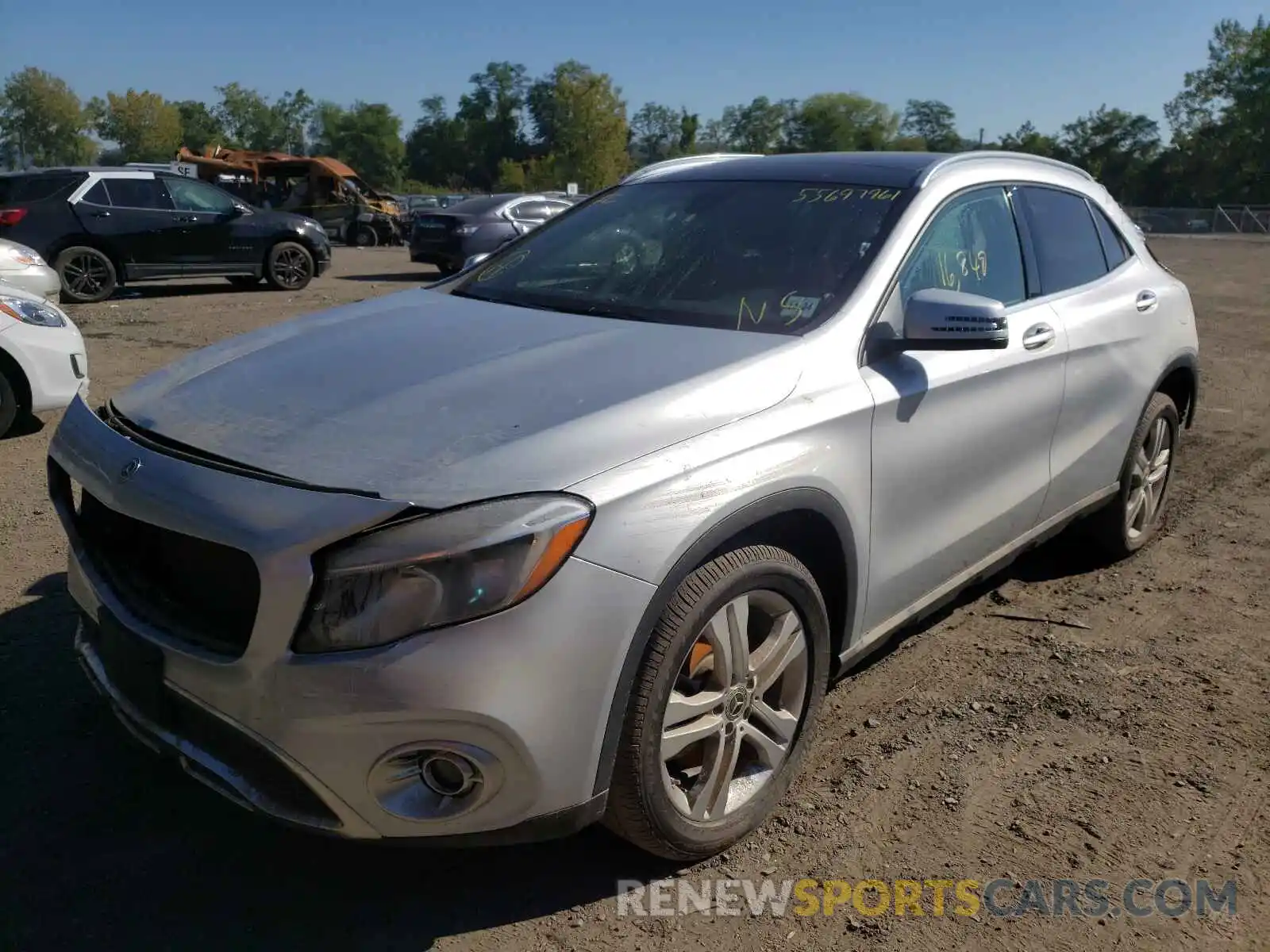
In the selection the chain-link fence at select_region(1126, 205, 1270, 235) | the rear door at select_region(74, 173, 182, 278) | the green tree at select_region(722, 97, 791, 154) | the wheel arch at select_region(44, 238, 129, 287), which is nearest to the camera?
the wheel arch at select_region(44, 238, 129, 287)

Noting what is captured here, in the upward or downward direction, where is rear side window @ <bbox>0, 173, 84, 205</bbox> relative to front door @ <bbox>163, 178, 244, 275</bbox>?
upward

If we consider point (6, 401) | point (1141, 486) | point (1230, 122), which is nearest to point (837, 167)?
point (1141, 486)

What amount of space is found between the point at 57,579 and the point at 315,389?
7.31 feet

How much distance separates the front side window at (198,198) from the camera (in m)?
13.9

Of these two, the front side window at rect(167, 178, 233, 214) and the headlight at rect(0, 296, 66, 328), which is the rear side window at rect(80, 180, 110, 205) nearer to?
the front side window at rect(167, 178, 233, 214)

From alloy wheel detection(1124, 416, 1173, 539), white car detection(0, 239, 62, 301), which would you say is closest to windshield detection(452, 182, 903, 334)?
alloy wheel detection(1124, 416, 1173, 539)

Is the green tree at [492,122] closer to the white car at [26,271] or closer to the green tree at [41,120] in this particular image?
the green tree at [41,120]

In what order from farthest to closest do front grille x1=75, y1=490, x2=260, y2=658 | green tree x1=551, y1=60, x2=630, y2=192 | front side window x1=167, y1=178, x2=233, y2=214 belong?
green tree x1=551, y1=60, x2=630, y2=192 → front side window x1=167, y1=178, x2=233, y2=214 → front grille x1=75, y1=490, x2=260, y2=658

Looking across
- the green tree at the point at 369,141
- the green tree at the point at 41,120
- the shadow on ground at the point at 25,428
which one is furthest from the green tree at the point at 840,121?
the shadow on ground at the point at 25,428

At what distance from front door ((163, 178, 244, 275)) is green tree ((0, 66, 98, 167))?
9023cm

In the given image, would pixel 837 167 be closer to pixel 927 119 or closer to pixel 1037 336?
pixel 1037 336

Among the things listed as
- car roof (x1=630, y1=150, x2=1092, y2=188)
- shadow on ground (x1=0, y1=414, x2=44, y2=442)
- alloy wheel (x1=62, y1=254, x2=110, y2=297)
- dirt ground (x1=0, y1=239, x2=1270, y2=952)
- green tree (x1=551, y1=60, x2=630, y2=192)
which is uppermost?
green tree (x1=551, y1=60, x2=630, y2=192)

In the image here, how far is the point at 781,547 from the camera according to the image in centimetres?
Result: 265

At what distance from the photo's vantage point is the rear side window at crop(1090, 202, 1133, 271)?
4348mm
